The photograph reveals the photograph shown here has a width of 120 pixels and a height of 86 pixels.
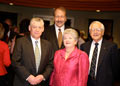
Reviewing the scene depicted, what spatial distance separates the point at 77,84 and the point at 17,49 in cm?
99

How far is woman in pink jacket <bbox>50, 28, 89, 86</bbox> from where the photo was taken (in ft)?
8.34

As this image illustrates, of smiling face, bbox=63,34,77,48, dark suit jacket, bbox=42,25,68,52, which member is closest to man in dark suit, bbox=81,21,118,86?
smiling face, bbox=63,34,77,48

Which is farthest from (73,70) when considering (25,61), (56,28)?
(56,28)

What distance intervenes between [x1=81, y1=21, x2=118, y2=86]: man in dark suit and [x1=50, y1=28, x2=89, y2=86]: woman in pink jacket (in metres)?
0.36

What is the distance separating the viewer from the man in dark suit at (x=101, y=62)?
9.37 feet

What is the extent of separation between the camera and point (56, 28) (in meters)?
3.30

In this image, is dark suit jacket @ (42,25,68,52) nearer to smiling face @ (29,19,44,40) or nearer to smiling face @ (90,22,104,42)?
smiling face @ (29,19,44,40)

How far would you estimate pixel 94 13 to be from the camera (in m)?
9.80

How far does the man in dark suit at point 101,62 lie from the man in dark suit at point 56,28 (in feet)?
1.83

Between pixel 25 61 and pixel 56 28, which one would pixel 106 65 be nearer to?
pixel 56 28

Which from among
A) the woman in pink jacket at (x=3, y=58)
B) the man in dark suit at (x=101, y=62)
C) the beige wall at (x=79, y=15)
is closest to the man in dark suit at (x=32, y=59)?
the man in dark suit at (x=101, y=62)

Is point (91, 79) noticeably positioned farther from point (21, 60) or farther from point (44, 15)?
point (44, 15)

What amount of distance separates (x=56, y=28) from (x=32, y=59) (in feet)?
2.85

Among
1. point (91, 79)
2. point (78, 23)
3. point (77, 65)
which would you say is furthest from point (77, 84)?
point (78, 23)
